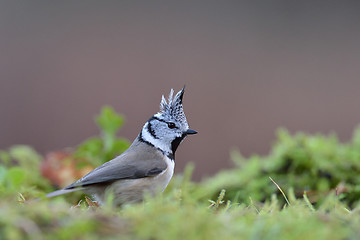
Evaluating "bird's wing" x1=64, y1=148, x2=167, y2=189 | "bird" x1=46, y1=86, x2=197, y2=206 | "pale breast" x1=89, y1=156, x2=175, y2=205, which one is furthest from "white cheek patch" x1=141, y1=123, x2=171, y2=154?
"pale breast" x1=89, y1=156, x2=175, y2=205

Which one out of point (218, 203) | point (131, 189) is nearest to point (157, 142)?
point (131, 189)

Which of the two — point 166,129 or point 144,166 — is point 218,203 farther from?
point 166,129

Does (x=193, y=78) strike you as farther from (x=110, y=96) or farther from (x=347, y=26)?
(x=347, y=26)

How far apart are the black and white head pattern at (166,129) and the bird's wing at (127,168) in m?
0.20

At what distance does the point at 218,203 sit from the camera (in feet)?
6.24

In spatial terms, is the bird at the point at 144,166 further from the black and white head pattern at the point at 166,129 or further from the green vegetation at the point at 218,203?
the green vegetation at the point at 218,203

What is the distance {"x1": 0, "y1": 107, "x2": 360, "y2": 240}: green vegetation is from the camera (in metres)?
1.25

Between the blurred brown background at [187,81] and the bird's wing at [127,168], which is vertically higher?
the blurred brown background at [187,81]

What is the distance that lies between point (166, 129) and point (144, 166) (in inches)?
19.6

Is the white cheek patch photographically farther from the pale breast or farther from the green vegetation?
the pale breast

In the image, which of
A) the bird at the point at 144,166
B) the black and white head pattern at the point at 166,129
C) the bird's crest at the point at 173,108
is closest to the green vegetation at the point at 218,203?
the bird at the point at 144,166

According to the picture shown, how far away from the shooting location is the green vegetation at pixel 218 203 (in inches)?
49.2

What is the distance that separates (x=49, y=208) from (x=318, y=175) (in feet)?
7.60

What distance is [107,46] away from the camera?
9531 mm
